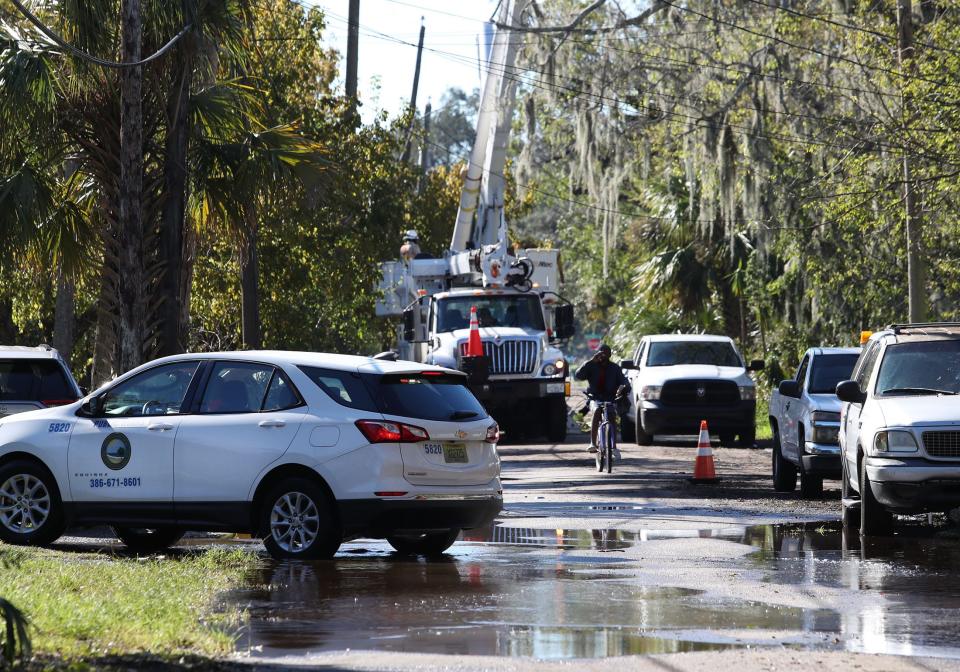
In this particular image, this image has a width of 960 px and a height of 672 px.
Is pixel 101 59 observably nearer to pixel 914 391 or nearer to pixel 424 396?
pixel 424 396

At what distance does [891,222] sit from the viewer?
28594 mm

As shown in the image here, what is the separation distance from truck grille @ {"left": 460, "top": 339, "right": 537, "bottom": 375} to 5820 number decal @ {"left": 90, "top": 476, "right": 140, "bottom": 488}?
16.6 metres

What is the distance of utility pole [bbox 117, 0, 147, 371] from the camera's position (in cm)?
1812

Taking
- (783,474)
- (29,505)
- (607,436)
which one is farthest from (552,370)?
(29,505)

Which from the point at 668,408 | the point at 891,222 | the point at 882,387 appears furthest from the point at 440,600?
the point at 891,222

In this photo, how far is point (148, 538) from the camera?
13.4 m

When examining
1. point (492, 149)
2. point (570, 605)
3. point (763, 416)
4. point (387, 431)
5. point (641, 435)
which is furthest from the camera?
point (763, 416)

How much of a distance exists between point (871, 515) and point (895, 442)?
0.89 m

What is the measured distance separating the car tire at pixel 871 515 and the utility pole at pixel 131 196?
8756mm

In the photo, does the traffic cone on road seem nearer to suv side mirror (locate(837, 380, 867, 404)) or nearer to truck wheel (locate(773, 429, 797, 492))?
truck wheel (locate(773, 429, 797, 492))

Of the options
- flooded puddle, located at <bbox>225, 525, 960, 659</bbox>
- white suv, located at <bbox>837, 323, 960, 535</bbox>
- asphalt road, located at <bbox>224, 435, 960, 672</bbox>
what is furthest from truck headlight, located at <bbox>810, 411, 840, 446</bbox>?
flooded puddle, located at <bbox>225, 525, 960, 659</bbox>

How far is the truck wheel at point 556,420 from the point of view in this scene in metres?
29.5

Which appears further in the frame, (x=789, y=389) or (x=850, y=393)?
(x=789, y=389)

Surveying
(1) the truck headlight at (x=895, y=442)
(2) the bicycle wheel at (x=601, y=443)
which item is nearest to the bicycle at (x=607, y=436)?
(2) the bicycle wheel at (x=601, y=443)
